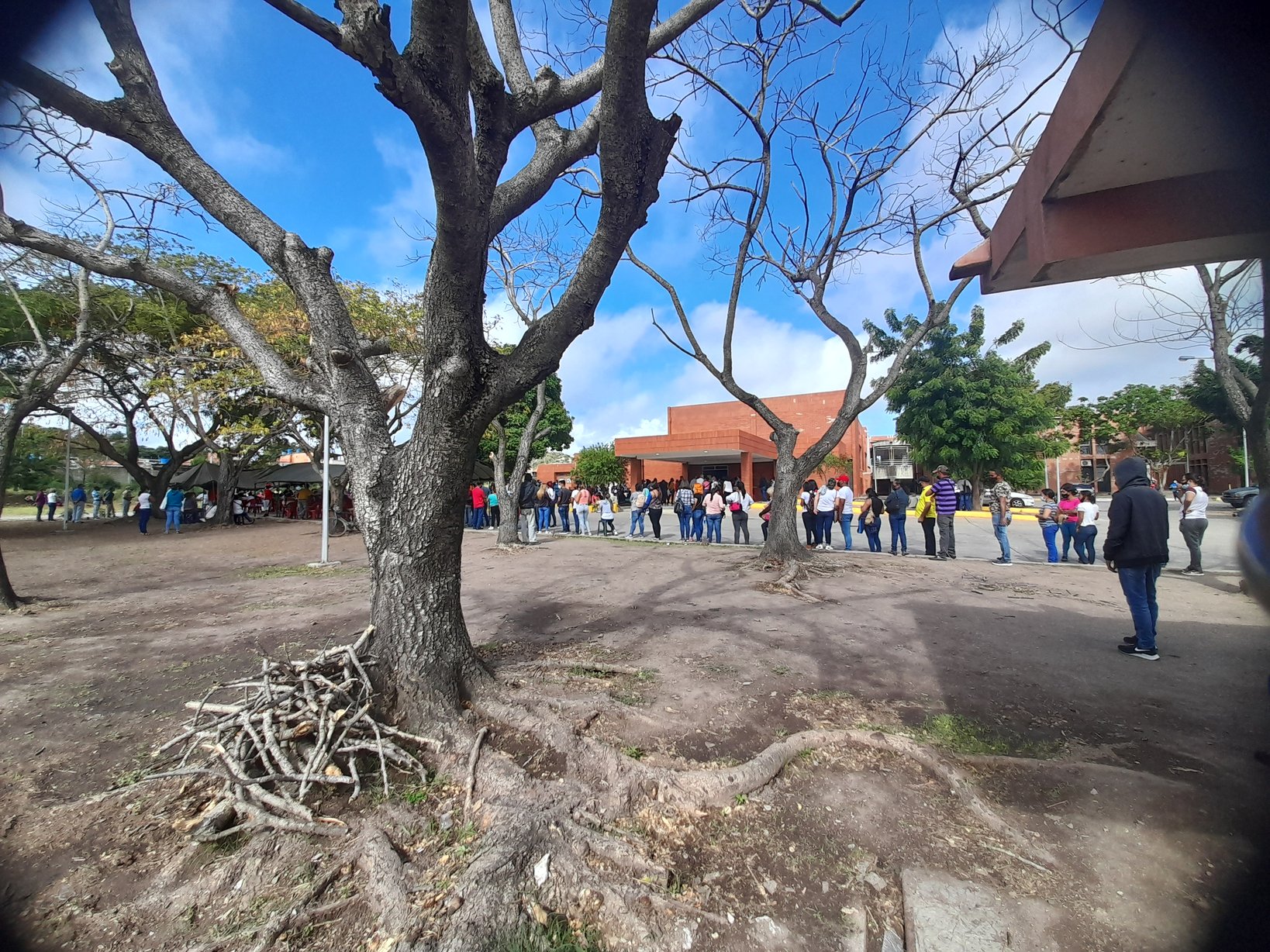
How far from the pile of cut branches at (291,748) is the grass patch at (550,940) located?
988mm

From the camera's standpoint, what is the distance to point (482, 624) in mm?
5664

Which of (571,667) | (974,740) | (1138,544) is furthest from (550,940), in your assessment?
(1138,544)

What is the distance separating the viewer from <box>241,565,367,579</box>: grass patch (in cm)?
910

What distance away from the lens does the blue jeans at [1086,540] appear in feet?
30.4

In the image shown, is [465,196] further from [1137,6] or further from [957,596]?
[957,596]

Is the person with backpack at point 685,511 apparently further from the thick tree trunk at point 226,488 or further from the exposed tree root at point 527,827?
the thick tree trunk at point 226,488

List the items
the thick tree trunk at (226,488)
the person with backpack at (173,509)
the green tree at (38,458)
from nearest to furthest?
the person with backpack at (173,509), the thick tree trunk at (226,488), the green tree at (38,458)

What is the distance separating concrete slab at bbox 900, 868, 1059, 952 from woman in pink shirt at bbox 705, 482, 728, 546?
1056 cm

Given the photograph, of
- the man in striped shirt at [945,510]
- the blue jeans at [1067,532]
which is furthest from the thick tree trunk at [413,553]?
the blue jeans at [1067,532]

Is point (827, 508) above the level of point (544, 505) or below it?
below

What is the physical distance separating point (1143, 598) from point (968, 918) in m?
→ 3.99

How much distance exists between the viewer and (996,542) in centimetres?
1289

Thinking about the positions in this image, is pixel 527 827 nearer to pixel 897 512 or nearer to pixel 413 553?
pixel 413 553

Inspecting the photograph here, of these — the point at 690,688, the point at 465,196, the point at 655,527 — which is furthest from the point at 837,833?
the point at 655,527
